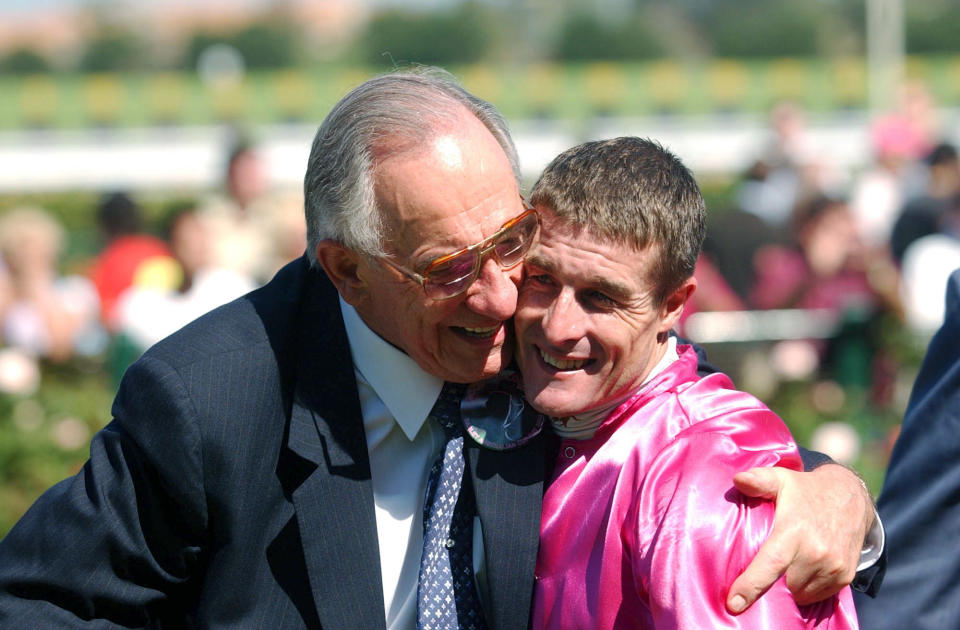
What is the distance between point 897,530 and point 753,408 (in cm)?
74

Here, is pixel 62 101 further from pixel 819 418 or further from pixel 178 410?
pixel 178 410

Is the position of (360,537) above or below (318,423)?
below

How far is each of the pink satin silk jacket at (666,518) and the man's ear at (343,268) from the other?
598 millimetres

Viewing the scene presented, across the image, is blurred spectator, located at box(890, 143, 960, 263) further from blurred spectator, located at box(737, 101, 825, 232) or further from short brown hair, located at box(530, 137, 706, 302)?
short brown hair, located at box(530, 137, 706, 302)

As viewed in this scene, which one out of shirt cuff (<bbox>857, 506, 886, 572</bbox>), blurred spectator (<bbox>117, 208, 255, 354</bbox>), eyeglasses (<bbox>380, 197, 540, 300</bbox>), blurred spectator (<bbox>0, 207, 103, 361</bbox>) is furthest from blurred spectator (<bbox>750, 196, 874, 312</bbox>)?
eyeglasses (<bbox>380, 197, 540, 300</bbox>)

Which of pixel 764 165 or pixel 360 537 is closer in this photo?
pixel 360 537

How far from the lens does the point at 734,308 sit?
8539 millimetres

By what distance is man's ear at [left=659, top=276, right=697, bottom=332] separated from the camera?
8.53 feet

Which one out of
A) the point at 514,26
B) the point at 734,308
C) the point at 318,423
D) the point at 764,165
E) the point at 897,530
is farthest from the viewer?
the point at 514,26

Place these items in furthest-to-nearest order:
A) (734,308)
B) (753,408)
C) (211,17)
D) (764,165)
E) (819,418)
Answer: (211,17), (764,165), (734,308), (819,418), (753,408)

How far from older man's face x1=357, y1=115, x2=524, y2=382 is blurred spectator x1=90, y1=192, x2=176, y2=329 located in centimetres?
493

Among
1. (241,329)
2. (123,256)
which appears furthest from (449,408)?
(123,256)

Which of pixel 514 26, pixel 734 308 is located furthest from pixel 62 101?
pixel 734 308

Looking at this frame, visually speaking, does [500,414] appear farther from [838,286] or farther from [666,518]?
[838,286]
